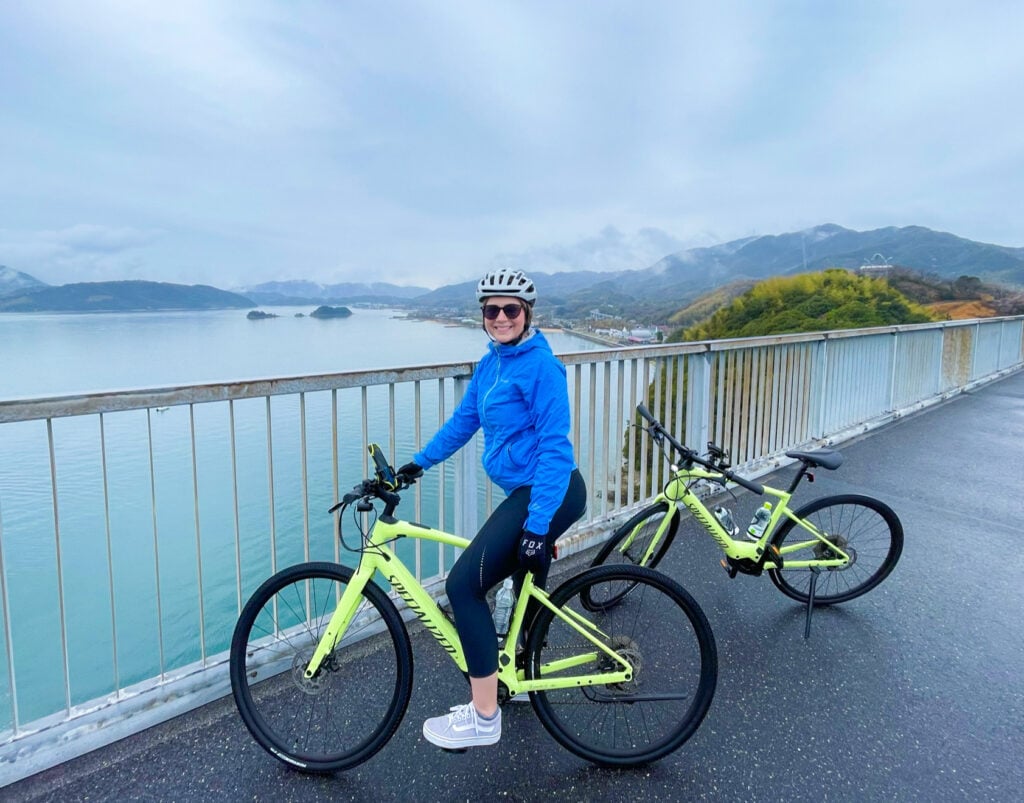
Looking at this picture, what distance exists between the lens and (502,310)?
2145mm

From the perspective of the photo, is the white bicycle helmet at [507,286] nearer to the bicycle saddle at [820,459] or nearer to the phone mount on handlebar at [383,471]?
the phone mount on handlebar at [383,471]

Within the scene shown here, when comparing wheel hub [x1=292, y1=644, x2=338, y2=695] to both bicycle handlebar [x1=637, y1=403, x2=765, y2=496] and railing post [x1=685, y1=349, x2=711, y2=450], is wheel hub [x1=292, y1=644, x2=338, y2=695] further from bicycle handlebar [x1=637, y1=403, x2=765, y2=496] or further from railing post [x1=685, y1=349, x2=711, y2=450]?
railing post [x1=685, y1=349, x2=711, y2=450]

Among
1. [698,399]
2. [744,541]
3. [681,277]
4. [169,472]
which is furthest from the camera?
A: [681,277]

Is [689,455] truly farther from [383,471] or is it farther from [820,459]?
[383,471]

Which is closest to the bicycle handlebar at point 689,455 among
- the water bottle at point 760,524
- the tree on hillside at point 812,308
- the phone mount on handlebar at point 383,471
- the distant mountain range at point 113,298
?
the water bottle at point 760,524

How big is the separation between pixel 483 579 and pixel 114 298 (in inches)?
566

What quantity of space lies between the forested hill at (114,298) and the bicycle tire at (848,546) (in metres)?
13.6

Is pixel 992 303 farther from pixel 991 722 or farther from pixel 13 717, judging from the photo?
pixel 13 717

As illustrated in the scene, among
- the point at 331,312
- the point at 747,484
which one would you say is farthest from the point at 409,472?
the point at 331,312

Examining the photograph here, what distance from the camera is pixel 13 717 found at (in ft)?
6.93

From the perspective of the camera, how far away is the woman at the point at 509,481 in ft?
6.56

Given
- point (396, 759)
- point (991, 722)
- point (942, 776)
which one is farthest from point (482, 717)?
point (991, 722)

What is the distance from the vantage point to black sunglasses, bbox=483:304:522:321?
214 centimetres

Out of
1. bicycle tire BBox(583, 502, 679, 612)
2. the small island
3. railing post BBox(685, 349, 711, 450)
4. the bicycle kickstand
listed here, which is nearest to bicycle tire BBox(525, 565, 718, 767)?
bicycle tire BBox(583, 502, 679, 612)
